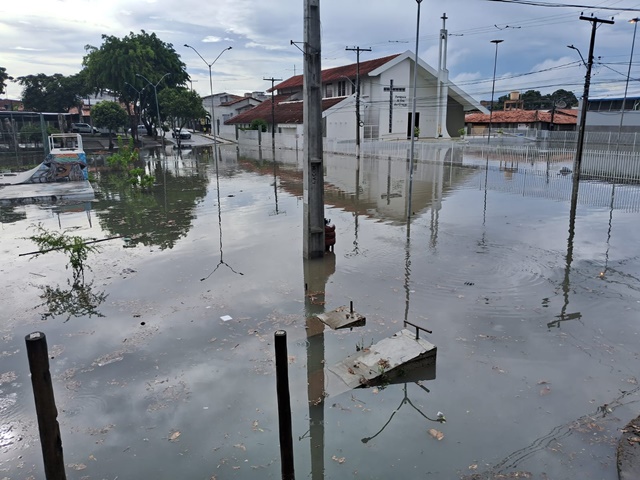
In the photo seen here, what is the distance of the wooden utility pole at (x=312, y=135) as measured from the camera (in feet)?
36.0

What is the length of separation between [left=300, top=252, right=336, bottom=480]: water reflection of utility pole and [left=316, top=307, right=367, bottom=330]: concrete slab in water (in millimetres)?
143

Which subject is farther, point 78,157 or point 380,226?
point 78,157

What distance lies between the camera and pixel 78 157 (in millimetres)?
27219

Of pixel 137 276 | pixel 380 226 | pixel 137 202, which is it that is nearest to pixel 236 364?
pixel 137 276

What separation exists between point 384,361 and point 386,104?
50766mm

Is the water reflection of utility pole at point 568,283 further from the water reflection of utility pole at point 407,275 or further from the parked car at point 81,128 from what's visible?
the parked car at point 81,128

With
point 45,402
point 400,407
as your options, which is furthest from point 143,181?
point 45,402

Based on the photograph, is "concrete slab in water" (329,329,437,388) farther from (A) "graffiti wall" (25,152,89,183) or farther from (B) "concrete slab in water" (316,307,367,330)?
(A) "graffiti wall" (25,152,89,183)

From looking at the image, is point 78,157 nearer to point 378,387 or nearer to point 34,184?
point 34,184

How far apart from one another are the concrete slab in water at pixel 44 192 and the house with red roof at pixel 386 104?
101 feet

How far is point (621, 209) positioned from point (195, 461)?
1842 centimetres

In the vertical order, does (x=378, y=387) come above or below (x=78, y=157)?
below

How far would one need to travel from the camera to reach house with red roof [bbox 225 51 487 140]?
173 ft

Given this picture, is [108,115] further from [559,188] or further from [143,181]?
[559,188]
